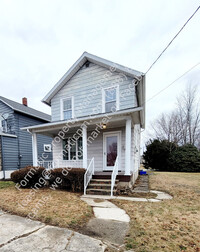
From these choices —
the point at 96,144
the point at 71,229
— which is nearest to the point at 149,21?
the point at 96,144

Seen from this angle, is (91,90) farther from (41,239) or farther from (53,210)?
(41,239)

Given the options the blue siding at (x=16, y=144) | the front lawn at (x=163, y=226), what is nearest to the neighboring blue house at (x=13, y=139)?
the blue siding at (x=16, y=144)

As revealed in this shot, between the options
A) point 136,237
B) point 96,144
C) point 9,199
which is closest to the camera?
point 136,237

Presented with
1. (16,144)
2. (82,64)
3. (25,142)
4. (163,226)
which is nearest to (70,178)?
(163,226)

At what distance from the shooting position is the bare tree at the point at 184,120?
17469 millimetres

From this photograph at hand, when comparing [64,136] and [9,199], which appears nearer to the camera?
[9,199]

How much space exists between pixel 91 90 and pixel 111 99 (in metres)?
1.33

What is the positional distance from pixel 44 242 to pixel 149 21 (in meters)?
7.37

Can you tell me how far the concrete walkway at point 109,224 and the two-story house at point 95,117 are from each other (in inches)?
79.7

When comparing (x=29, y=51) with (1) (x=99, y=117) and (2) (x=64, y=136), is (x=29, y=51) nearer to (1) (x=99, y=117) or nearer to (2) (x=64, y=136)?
(2) (x=64, y=136)

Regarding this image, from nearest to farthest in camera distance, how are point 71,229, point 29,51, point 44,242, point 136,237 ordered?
point 44,242 → point 136,237 → point 71,229 → point 29,51

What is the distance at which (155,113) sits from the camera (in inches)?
805

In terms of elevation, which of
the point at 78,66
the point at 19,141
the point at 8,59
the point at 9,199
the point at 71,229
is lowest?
the point at 9,199

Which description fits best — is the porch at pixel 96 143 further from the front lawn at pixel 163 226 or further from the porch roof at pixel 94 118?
the front lawn at pixel 163 226
